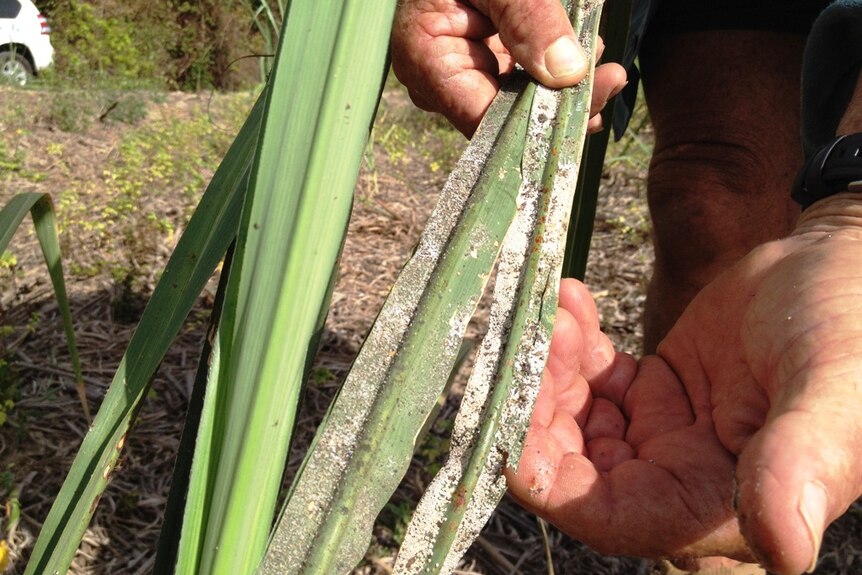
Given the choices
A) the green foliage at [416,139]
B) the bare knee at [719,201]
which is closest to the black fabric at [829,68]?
the bare knee at [719,201]

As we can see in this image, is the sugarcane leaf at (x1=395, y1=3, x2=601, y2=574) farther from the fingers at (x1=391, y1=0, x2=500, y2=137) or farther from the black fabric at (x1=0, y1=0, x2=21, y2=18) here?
the black fabric at (x1=0, y1=0, x2=21, y2=18)

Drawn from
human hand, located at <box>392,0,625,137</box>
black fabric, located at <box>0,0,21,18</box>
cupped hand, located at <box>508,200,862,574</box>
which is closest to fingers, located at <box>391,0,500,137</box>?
human hand, located at <box>392,0,625,137</box>

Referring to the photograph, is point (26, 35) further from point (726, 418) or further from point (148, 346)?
point (726, 418)

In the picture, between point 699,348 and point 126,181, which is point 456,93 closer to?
point 699,348

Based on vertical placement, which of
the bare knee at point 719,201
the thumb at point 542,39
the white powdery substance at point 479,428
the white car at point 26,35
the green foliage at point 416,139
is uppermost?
the thumb at point 542,39

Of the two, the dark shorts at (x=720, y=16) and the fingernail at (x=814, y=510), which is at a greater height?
the dark shorts at (x=720, y=16)

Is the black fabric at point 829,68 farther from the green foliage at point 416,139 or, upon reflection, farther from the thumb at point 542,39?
the green foliage at point 416,139

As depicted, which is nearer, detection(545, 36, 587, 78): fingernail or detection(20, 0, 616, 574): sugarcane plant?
detection(20, 0, 616, 574): sugarcane plant
